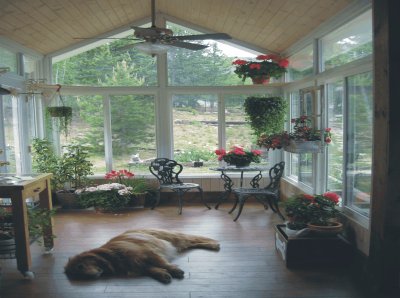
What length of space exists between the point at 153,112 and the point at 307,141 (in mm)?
2934

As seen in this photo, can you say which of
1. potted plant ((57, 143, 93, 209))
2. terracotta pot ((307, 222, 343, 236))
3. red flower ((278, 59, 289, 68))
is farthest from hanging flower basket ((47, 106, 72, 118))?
terracotta pot ((307, 222, 343, 236))

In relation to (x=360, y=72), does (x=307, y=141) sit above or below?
below

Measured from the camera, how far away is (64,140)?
6262mm

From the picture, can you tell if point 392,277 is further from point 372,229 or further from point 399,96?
point 399,96

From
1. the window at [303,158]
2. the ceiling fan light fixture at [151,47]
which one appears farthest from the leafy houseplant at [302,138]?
the ceiling fan light fixture at [151,47]

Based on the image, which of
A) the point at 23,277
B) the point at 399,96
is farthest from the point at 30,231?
the point at 399,96

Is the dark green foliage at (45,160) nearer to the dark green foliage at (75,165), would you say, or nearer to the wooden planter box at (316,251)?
the dark green foliage at (75,165)

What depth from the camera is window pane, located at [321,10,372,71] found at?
3.42m

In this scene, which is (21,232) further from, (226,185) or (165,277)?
(226,185)

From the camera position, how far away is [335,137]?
4211 millimetres

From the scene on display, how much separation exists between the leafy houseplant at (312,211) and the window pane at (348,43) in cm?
145

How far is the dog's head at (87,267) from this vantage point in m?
3.16

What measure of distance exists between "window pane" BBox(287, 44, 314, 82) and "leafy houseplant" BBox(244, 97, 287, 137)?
19.7 inches

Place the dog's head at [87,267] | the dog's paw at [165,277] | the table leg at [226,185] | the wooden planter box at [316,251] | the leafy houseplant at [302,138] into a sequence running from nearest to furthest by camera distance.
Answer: the dog's paw at [165,277]
the dog's head at [87,267]
the wooden planter box at [316,251]
the leafy houseplant at [302,138]
the table leg at [226,185]
